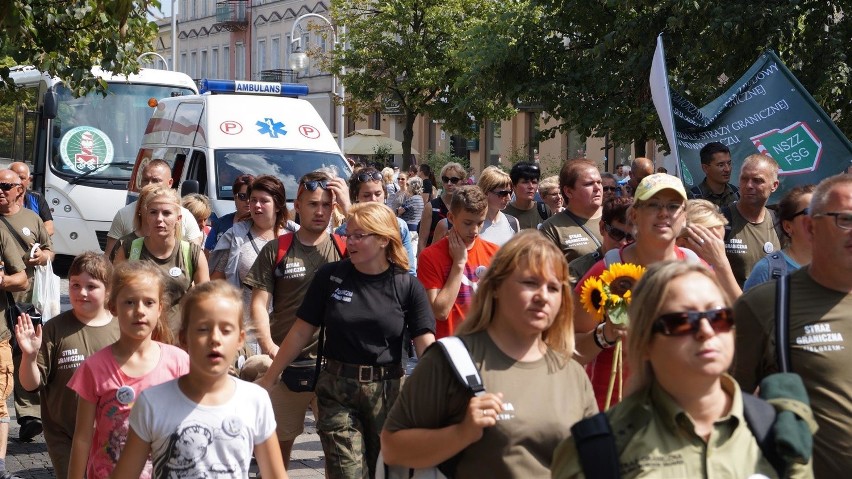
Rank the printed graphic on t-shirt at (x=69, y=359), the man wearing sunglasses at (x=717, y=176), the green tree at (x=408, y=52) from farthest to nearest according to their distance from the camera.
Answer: the green tree at (x=408, y=52)
the man wearing sunglasses at (x=717, y=176)
the printed graphic on t-shirt at (x=69, y=359)

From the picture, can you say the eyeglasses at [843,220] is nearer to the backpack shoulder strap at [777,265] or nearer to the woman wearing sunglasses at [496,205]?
the backpack shoulder strap at [777,265]

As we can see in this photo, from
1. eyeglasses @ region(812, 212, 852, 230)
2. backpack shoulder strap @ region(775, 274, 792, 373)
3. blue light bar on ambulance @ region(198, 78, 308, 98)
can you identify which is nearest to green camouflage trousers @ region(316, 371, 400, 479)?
backpack shoulder strap @ region(775, 274, 792, 373)

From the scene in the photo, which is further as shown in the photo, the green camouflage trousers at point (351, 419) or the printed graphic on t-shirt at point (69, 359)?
the printed graphic on t-shirt at point (69, 359)

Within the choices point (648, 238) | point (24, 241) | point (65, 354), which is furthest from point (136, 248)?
point (648, 238)

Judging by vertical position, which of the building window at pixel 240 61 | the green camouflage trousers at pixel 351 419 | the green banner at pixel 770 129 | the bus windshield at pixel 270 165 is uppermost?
the building window at pixel 240 61

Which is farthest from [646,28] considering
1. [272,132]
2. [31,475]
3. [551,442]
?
[551,442]

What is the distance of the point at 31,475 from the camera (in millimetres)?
7609

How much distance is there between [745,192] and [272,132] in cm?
852

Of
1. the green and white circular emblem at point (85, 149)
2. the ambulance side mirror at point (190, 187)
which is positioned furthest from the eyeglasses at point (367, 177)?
the green and white circular emblem at point (85, 149)

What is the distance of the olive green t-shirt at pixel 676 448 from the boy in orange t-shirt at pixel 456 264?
3.79 metres

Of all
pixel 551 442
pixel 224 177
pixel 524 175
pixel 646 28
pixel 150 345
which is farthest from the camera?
pixel 646 28

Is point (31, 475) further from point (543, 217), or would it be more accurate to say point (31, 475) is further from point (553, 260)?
point (553, 260)

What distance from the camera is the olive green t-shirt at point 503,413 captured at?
11.9 ft

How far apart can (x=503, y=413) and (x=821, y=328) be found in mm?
954
